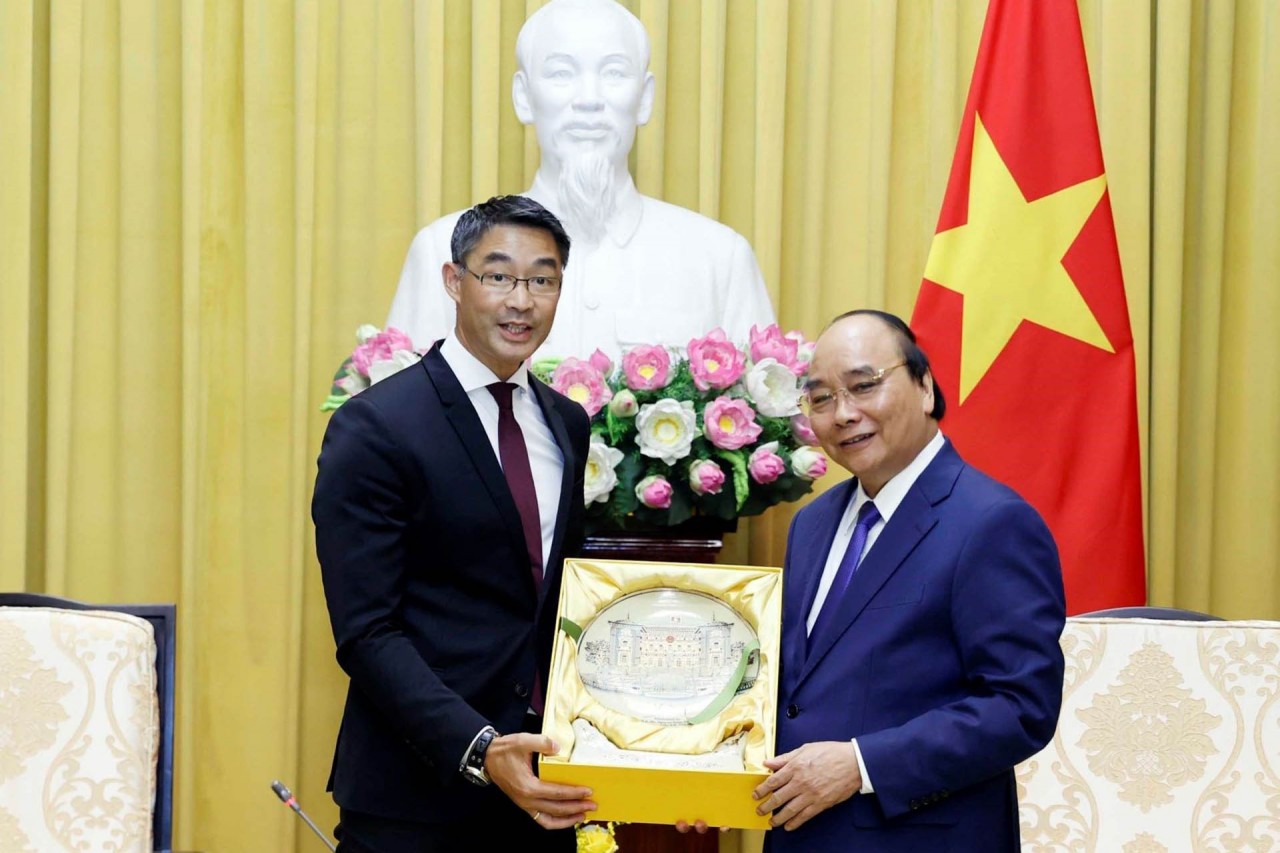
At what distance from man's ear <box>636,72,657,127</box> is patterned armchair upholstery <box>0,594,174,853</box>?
6.44 ft

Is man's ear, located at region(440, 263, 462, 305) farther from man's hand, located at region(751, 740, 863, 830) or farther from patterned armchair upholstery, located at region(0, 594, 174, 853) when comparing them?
man's hand, located at region(751, 740, 863, 830)

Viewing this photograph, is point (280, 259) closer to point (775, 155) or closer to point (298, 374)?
point (298, 374)

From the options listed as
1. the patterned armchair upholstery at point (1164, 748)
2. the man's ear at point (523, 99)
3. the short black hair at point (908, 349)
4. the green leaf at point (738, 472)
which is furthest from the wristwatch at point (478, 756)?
the man's ear at point (523, 99)

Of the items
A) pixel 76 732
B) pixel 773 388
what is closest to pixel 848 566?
pixel 773 388

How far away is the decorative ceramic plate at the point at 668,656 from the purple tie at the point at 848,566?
0.32 feet

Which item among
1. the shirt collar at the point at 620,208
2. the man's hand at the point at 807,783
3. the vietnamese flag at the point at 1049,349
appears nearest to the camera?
the man's hand at the point at 807,783

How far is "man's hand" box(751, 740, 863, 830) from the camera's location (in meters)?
1.81

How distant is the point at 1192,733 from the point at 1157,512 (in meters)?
1.88

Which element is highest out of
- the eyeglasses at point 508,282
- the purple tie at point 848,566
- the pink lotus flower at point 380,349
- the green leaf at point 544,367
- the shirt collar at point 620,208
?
the shirt collar at point 620,208

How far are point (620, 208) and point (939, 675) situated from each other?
6.22ft

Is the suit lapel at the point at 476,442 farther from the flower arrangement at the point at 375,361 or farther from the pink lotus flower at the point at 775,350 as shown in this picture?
the pink lotus flower at the point at 775,350

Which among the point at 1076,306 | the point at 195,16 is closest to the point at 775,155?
the point at 1076,306

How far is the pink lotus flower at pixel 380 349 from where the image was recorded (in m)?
2.93

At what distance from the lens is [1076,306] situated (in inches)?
132
